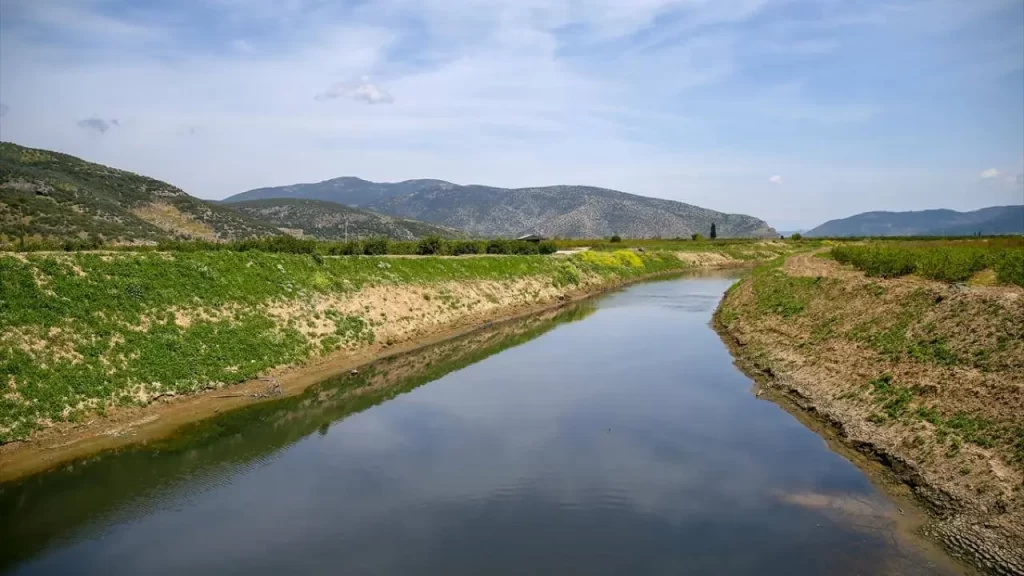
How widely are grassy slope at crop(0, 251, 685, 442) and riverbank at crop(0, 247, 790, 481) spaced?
5cm

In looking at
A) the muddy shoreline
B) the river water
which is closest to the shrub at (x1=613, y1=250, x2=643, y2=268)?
the muddy shoreline

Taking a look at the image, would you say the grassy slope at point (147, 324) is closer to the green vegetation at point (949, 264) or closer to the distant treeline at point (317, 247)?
the distant treeline at point (317, 247)

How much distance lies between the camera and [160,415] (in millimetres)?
19859

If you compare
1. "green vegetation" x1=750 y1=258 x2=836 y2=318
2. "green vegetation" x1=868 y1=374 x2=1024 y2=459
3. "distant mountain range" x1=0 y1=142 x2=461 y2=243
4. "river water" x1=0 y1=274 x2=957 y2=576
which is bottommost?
"river water" x1=0 y1=274 x2=957 y2=576

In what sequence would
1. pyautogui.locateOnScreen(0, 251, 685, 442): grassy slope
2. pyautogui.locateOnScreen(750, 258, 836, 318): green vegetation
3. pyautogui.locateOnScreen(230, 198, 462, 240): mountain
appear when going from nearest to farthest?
pyautogui.locateOnScreen(0, 251, 685, 442): grassy slope < pyautogui.locateOnScreen(750, 258, 836, 318): green vegetation < pyautogui.locateOnScreen(230, 198, 462, 240): mountain

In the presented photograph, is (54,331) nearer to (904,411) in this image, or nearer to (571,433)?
(571,433)

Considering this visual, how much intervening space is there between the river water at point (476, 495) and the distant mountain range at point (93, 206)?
3408 centimetres

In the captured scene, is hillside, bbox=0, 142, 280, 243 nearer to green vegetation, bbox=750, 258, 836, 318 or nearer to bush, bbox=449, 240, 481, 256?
bush, bbox=449, 240, 481, 256

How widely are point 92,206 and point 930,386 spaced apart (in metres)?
73.9

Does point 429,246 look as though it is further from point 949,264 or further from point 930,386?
point 930,386

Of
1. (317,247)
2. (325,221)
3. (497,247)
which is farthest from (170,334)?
(325,221)

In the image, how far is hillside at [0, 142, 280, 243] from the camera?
4875cm

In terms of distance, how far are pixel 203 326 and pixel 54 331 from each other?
5398 mm

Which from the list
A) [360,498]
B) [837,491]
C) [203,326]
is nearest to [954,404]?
[837,491]
